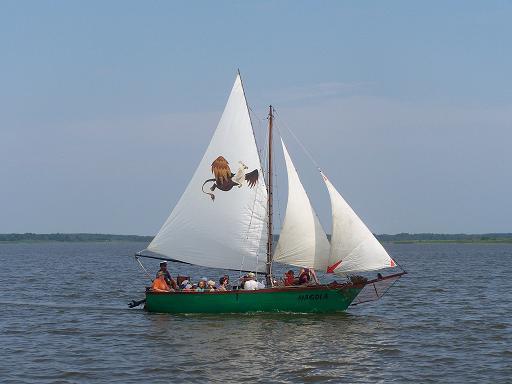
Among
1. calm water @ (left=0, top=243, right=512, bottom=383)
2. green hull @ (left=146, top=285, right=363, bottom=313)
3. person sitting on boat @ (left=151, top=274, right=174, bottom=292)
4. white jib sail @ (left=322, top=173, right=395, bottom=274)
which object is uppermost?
white jib sail @ (left=322, top=173, right=395, bottom=274)

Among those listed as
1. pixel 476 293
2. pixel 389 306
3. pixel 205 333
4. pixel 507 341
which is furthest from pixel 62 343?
pixel 476 293

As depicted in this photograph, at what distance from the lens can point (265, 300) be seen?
3375cm

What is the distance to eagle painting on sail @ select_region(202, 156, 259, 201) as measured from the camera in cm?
3559

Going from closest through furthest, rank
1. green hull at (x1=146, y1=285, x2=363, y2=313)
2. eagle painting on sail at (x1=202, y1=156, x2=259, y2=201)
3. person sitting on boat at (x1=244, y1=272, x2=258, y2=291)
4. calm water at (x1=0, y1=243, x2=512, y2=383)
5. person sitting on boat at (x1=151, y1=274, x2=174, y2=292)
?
calm water at (x1=0, y1=243, x2=512, y2=383)
green hull at (x1=146, y1=285, x2=363, y2=313)
person sitting on boat at (x1=244, y1=272, x2=258, y2=291)
person sitting on boat at (x1=151, y1=274, x2=174, y2=292)
eagle painting on sail at (x1=202, y1=156, x2=259, y2=201)

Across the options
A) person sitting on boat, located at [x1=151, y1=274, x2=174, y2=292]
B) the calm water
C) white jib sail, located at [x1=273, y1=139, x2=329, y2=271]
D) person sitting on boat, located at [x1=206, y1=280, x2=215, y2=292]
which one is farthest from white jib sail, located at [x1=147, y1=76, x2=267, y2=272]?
the calm water

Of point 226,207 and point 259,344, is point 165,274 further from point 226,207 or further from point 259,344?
point 259,344

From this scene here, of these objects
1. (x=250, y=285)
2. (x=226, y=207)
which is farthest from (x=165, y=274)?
(x=250, y=285)

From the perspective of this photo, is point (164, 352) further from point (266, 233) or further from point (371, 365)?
point (266, 233)

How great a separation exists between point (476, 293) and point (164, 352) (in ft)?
92.1

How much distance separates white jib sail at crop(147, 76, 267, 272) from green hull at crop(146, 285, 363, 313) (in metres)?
1.90

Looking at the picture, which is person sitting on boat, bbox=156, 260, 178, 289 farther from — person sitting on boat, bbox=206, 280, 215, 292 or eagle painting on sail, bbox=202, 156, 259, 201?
eagle painting on sail, bbox=202, 156, 259, 201

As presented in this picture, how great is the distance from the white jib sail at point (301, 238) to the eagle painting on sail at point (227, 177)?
201cm

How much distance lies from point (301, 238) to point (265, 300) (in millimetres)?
3073

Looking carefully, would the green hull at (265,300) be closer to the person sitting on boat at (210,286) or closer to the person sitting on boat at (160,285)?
the person sitting on boat at (160,285)
